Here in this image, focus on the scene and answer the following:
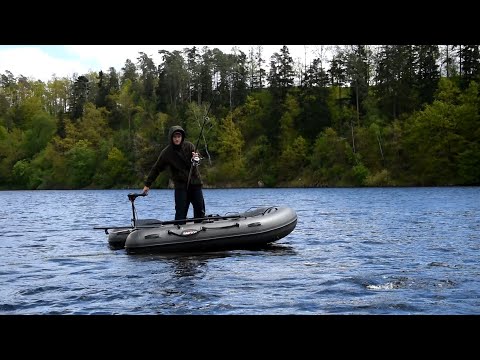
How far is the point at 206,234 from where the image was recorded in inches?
422

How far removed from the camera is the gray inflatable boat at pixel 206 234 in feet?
35.0

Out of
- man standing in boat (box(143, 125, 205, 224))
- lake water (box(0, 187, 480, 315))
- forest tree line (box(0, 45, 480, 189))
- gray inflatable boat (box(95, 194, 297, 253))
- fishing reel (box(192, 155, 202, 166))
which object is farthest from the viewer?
forest tree line (box(0, 45, 480, 189))

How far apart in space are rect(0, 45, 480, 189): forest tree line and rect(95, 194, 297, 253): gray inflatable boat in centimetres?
4303

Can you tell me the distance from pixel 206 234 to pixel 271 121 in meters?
58.4

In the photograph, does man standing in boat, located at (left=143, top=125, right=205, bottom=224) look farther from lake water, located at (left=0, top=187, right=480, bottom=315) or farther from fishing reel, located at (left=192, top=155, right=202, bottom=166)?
lake water, located at (left=0, top=187, right=480, bottom=315)

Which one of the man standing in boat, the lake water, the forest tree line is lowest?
the lake water

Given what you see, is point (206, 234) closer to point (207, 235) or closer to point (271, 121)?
point (207, 235)

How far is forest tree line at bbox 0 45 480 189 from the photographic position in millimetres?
54688

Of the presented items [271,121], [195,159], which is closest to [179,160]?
[195,159]

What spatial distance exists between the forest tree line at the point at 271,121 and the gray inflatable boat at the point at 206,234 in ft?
141

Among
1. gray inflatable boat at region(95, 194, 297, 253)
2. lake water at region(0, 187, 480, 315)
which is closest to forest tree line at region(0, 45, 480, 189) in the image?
lake water at region(0, 187, 480, 315)
